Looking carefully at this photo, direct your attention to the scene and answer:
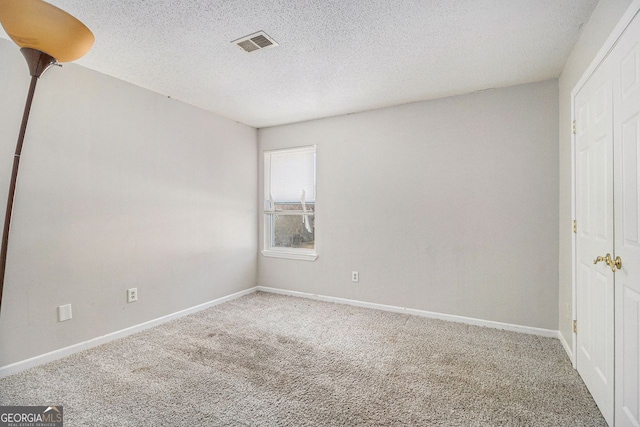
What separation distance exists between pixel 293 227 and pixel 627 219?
133 inches

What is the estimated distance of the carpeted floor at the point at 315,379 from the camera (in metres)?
1.68

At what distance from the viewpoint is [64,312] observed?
7.80 feet

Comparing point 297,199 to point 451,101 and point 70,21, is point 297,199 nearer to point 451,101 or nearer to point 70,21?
point 451,101

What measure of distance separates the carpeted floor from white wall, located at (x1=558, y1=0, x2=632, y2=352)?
1.33 feet

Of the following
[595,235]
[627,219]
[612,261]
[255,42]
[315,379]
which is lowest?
[315,379]

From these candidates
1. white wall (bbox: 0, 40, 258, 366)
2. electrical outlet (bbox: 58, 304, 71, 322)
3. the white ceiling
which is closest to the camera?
the white ceiling

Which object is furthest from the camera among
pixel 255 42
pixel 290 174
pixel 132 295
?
pixel 290 174

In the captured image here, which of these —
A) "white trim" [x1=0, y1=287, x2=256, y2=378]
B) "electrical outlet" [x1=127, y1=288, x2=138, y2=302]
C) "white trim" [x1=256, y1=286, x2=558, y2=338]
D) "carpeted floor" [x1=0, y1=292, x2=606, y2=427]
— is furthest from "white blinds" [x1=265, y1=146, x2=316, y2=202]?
"electrical outlet" [x1=127, y1=288, x2=138, y2=302]

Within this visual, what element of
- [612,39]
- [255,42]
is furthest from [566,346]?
[255,42]

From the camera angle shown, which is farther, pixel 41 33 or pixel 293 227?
pixel 293 227

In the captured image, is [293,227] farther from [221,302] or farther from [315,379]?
[315,379]

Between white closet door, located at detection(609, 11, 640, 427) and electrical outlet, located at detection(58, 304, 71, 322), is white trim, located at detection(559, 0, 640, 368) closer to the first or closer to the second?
white closet door, located at detection(609, 11, 640, 427)

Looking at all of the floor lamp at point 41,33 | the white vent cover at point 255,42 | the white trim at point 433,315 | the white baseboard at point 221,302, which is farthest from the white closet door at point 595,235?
the floor lamp at point 41,33

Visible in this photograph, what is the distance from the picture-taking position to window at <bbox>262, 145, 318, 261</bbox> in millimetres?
4051
